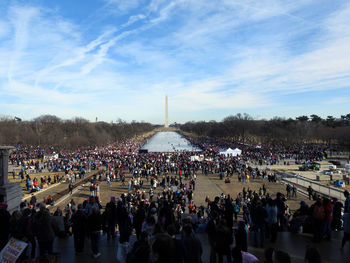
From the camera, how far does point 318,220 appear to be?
718 centimetres

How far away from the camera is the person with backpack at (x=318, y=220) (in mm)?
7143

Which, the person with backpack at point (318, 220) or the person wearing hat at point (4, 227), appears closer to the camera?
the person wearing hat at point (4, 227)

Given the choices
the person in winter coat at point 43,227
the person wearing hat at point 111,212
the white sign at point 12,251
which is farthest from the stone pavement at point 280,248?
the white sign at point 12,251

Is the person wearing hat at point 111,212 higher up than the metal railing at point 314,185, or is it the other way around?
the person wearing hat at point 111,212

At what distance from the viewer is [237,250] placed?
15.0ft

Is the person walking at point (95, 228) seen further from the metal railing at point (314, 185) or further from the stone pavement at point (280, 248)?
the metal railing at point (314, 185)

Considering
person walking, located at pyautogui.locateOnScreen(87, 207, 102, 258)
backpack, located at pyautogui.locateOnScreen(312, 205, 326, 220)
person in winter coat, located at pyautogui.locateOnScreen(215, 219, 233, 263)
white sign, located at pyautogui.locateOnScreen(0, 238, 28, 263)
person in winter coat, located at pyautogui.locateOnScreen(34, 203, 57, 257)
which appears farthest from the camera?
backpack, located at pyautogui.locateOnScreen(312, 205, 326, 220)

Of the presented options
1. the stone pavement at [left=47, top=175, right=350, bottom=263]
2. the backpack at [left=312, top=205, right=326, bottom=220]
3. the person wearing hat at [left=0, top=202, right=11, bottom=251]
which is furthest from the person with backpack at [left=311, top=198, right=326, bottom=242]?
the person wearing hat at [left=0, top=202, right=11, bottom=251]

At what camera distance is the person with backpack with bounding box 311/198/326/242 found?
7143mm

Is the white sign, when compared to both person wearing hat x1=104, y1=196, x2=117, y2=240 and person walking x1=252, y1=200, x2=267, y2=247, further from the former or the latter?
person walking x1=252, y1=200, x2=267, y2=247

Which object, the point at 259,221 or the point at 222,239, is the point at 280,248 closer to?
the point at 259,221

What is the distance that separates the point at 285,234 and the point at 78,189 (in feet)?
62.6

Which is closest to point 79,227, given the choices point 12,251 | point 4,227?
point 4,227

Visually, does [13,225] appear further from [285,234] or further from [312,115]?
[312,115]
